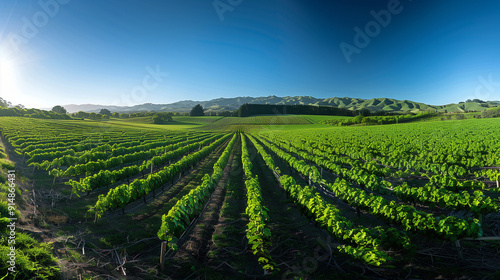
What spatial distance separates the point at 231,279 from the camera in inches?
207

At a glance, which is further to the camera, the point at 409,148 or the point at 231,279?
the point at 409,148

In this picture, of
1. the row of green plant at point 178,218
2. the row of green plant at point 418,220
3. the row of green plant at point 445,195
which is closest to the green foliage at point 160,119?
the row of green plant at point 178,218

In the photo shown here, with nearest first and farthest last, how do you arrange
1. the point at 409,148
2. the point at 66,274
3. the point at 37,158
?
1. the point at 66,274
2. the point at 37,158
3. the point at 409,148

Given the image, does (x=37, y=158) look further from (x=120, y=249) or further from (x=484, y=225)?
(x=484, y=225)

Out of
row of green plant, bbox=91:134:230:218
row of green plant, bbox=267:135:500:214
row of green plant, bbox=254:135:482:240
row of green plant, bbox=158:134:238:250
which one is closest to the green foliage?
row of green plant, bbox=91:134:230:218

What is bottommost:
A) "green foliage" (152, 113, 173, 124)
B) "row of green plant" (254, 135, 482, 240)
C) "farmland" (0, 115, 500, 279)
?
"farmland" (0, 115, 500, 279)

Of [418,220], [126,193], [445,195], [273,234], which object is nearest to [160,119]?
[126,193]

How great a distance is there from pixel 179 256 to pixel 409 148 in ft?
79.1

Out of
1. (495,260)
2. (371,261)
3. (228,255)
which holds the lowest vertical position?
(228,255)

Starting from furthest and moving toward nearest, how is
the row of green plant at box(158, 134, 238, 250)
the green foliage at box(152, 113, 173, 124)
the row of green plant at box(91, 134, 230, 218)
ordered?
the green foliage at box(152, 113, 173, 124)
the row of green plant at box(91, 134, 230, 218)
the row of green plant at box(158, 134, 238, 250)

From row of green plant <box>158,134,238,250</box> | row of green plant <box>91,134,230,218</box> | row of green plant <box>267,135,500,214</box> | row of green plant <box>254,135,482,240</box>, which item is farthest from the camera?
row of green plant <box>91,134,230,218</box>

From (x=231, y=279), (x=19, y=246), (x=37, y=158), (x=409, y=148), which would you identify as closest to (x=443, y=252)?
(x=231, y=279)

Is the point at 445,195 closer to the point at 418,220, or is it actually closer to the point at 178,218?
the point at 418,220

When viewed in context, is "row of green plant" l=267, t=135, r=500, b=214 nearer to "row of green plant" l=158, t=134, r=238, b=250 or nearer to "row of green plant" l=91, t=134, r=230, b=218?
"row of green plant" l=158, t=134, r=238, b=250
